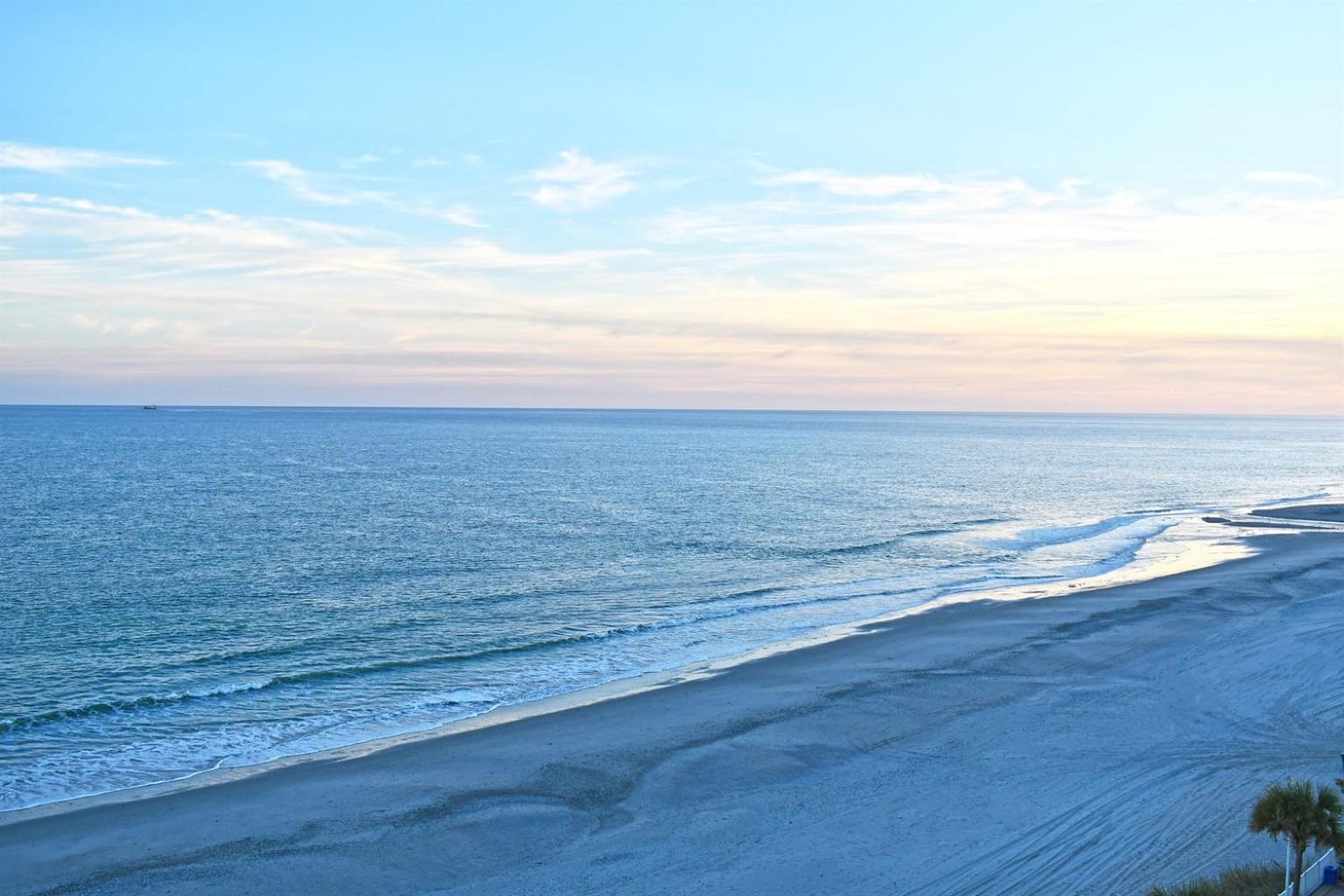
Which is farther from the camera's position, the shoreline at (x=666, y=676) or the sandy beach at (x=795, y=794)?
the shoreline at (x=666, y=676)

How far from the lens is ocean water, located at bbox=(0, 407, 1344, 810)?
27125mm

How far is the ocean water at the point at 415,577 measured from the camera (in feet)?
89.0

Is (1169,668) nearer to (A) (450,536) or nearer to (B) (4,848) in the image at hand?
(B) (4,848)

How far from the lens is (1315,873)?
15.1 meters

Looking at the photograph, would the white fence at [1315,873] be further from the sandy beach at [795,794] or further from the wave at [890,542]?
the wave at [890,542]

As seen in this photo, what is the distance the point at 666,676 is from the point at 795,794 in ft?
32.9

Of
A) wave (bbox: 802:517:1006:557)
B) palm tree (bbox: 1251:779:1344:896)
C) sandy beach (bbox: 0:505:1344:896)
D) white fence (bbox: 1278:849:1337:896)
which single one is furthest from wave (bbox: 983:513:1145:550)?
palm tree (bbox: 1251:779:1344:896)

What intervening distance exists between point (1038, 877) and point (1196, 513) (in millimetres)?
68250

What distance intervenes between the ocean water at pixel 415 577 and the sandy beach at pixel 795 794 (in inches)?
134

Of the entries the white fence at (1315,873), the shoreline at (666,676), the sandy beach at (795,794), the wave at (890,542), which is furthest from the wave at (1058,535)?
the white fence at (1315,873)

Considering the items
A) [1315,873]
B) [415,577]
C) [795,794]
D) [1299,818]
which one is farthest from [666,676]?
[1299,818]

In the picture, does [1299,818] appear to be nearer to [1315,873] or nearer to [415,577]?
[1315,873]

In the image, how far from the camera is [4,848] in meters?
18.7

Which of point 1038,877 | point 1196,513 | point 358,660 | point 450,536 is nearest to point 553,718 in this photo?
point 358,660
